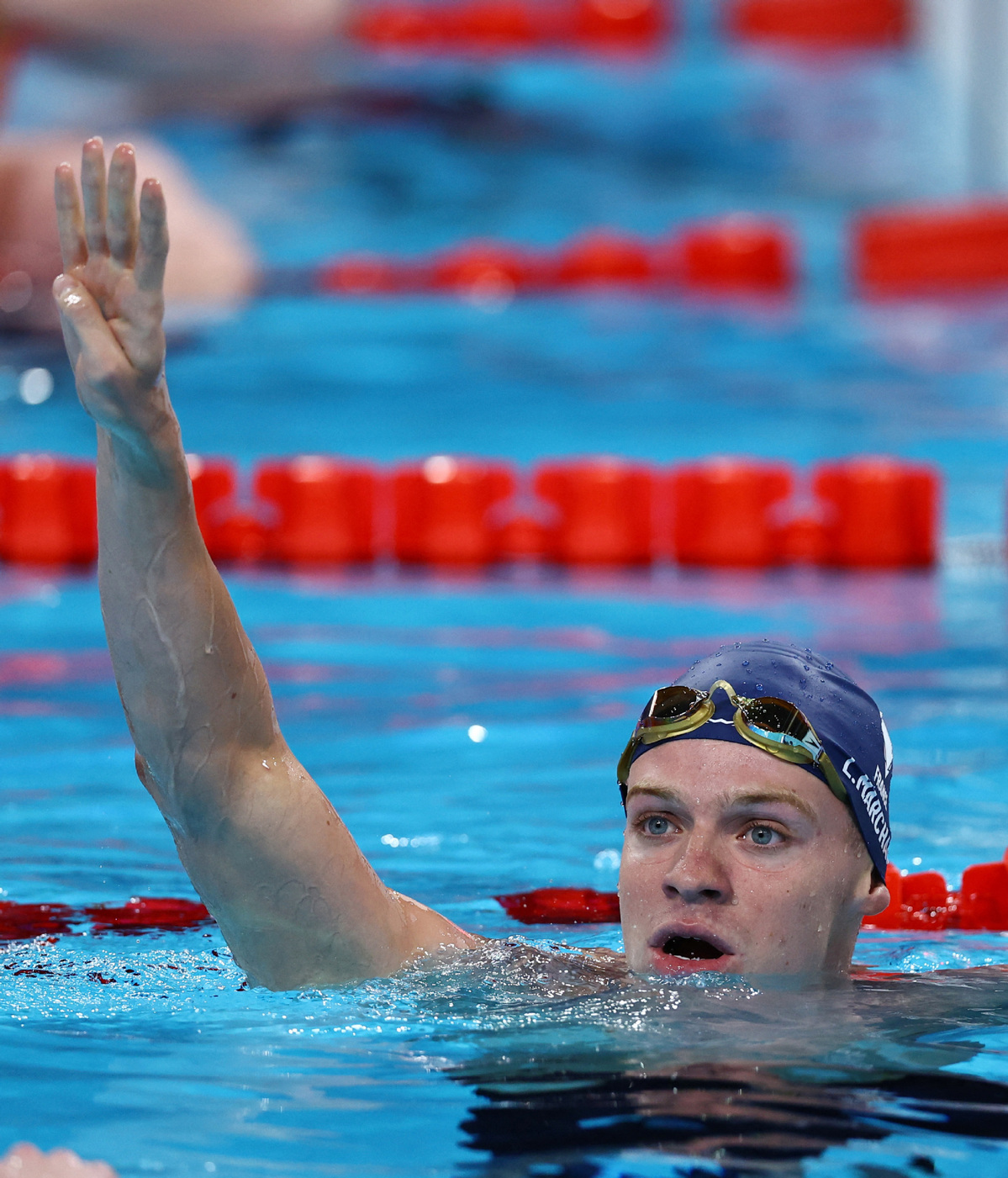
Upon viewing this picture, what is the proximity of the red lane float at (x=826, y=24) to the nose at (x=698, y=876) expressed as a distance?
21.0m

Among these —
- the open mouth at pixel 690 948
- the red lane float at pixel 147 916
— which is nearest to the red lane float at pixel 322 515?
the red lane float at pixel 147 916

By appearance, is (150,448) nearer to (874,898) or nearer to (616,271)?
(874,898)

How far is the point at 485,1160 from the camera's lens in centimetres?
251

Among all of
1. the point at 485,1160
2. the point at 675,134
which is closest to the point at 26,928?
the point at 485,1160

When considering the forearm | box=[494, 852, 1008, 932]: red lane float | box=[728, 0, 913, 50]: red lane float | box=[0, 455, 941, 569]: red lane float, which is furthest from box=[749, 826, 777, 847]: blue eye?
box=[728, 0, 913, 50]: red lane float

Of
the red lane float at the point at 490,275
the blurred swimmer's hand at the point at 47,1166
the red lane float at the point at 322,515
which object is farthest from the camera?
the red lane float at the point at 490,275

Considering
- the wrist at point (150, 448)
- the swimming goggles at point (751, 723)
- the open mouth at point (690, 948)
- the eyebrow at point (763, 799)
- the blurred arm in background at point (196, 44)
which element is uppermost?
the blurred arm in background at point (196, 44)

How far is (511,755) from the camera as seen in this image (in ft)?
19.2

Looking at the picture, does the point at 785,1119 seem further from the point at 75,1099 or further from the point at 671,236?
the point at 671,236

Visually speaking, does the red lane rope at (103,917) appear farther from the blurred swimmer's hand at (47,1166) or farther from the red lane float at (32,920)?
the blurred swimmer's hand at (47,1166)

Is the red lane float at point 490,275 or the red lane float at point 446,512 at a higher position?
the red lane float at point 490,275

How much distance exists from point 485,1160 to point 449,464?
740 cm

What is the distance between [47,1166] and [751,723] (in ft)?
4.42

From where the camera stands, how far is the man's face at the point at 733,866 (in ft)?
9.44
